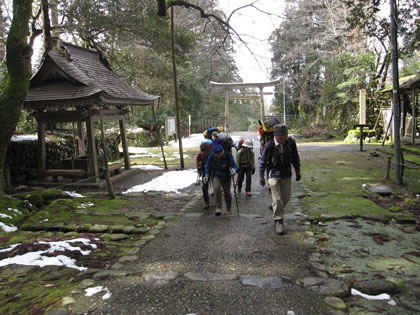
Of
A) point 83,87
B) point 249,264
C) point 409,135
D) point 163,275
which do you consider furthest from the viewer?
point 409,135

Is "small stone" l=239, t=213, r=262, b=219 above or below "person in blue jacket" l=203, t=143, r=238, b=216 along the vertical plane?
below

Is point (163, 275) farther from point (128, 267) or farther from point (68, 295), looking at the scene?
point (68, 295)

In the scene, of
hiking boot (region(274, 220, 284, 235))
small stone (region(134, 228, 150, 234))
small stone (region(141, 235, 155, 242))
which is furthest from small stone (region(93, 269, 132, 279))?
hiking boot (region(274, 220, 284, 235))

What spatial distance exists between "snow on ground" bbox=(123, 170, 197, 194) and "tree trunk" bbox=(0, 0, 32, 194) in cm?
312

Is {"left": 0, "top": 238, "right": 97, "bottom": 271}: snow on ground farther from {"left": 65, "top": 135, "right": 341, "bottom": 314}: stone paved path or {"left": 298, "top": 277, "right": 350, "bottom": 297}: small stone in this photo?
{"left": 298, "top": 277, "right": 350, "bottom": 297}: small stone

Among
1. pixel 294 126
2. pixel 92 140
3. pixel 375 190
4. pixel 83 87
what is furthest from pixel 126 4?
pixel 294 126

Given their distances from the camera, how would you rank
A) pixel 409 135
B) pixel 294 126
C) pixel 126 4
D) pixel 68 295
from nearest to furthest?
pixel 68 295
pixel 126 4
pixel 409 135
pixel 294 126

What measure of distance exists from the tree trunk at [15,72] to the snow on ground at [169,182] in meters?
3.12

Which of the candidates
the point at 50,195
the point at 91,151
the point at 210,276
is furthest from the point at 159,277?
the point at 91,151

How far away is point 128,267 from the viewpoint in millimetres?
4062

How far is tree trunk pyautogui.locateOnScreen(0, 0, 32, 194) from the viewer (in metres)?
6.59

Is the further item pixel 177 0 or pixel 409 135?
pixel 409 135

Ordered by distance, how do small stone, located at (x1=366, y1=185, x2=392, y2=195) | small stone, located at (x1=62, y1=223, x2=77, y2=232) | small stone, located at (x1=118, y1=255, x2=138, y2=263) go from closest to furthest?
1. small stone, located at (x1=118, y1=255, x2=138, y2=263)
2. small stone, located at (x1=62, y1=223, x2=77, y2=232)
3. small stone, located at (x1=366, y1=185, x2=392, y2=195)

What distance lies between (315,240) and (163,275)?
91.1 inches
